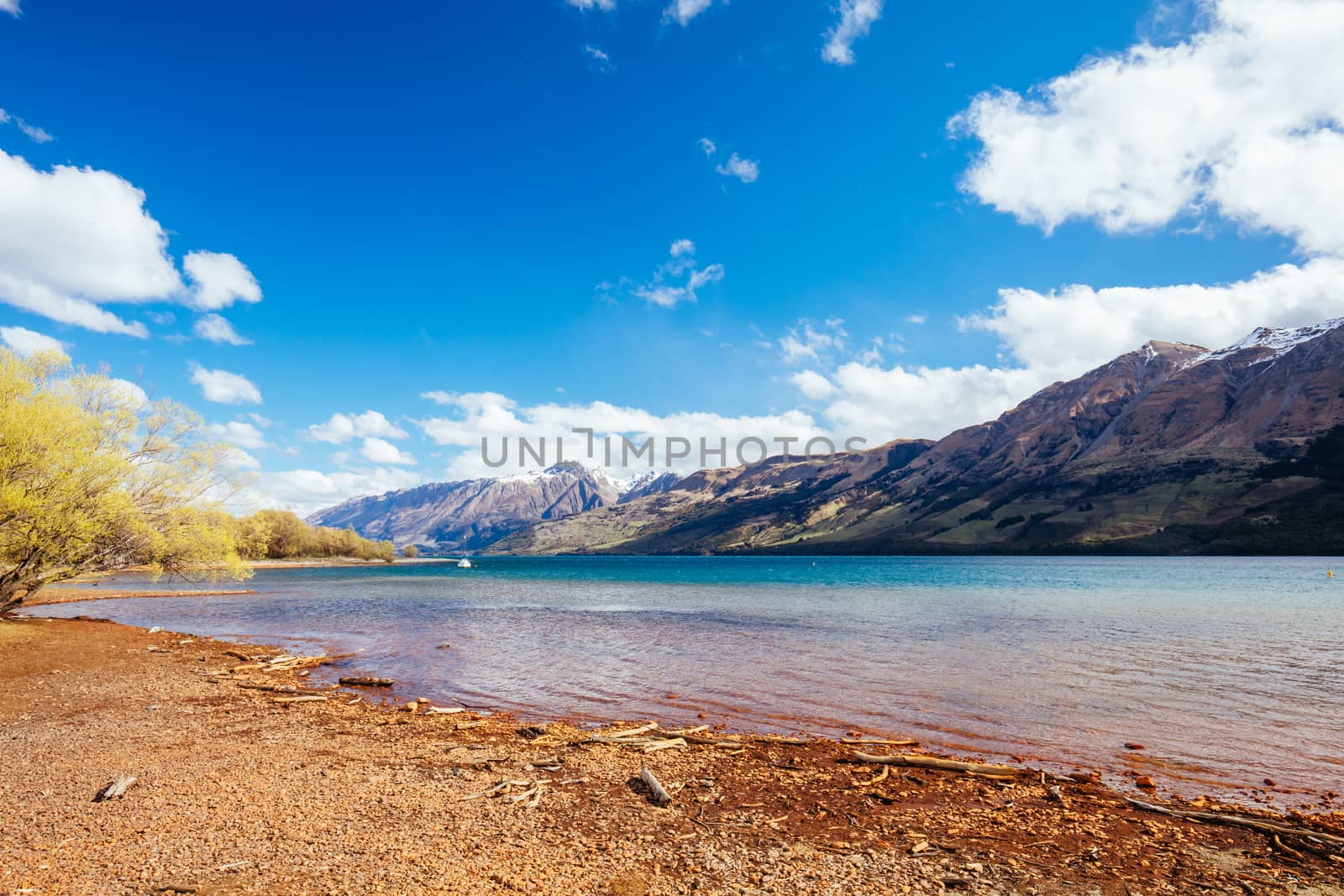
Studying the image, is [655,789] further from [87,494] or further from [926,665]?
[87,494]

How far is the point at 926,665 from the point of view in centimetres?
3095

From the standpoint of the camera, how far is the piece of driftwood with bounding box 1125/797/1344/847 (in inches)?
434

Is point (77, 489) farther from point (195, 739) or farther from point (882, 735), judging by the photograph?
point (882, 735)

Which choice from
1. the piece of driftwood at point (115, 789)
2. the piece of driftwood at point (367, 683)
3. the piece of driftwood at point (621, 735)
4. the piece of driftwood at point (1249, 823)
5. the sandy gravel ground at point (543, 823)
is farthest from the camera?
the piece of driftwood at point (367, 683)

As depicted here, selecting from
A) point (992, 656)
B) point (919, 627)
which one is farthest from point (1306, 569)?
point (992, 656)

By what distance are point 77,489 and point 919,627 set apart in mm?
52053

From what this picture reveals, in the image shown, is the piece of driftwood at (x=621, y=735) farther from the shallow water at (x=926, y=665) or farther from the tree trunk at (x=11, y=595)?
the tree trunk at (x=11, y=595)

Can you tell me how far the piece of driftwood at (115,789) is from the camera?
12125 millimetres

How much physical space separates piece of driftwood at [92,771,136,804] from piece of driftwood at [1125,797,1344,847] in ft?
65.9

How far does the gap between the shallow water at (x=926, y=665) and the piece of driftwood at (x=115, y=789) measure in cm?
1159

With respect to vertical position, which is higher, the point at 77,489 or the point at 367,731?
the point at 77,489

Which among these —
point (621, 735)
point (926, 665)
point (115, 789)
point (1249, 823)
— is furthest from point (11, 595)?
point (1249, 823)

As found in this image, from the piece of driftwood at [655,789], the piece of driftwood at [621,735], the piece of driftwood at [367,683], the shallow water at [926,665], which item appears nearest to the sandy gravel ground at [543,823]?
the piece of driftwood at [655,789]

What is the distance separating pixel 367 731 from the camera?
1855 centimetres
